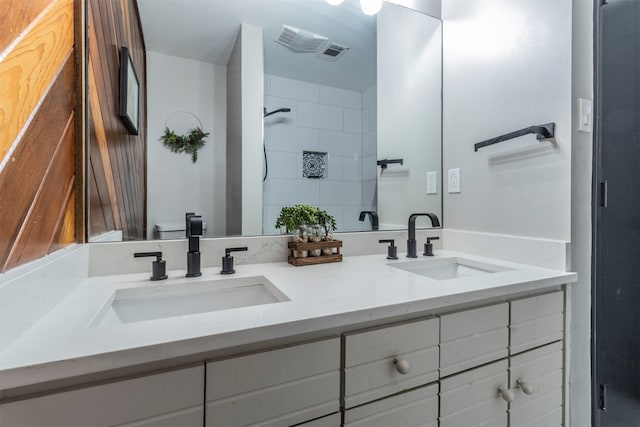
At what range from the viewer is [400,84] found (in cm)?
163

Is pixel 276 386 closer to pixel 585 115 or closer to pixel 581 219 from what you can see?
pixel 581 219

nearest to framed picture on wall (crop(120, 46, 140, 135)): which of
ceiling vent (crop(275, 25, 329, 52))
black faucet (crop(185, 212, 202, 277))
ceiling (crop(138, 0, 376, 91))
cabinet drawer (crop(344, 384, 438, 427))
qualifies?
ceiling (crop(138, 0, 376, 91))

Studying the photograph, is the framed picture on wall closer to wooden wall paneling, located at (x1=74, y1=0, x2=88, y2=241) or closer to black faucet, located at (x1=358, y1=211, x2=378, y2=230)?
wooden wall paneling, located at (x1=74, y1=0, x2=88, y2=241)

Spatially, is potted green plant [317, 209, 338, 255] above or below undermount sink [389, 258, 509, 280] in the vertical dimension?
above

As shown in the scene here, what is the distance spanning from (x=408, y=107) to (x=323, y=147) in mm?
574

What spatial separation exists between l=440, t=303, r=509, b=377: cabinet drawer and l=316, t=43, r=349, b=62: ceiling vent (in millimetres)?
1262

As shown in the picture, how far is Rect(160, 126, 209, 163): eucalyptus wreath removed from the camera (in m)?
1.11

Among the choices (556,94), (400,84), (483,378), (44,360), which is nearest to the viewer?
(44,360)

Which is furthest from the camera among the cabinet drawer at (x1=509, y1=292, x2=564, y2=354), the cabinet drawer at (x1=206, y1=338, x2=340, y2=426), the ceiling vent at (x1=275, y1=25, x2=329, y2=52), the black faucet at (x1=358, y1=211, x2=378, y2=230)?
the black faucet at (x1=358, y1=211, x2=378, y2=230)

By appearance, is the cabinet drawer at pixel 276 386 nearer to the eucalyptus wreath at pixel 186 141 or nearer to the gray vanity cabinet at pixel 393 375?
the gray vanity cabinet at pixel 393 375

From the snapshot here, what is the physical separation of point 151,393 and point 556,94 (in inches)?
56.3

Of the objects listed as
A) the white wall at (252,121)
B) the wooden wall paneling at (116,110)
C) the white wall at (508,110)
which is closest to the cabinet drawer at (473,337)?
the white wall at (508,110)

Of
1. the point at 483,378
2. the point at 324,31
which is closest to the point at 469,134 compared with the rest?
the point at 324,31

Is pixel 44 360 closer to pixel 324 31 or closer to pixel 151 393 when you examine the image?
pixel 151 393
